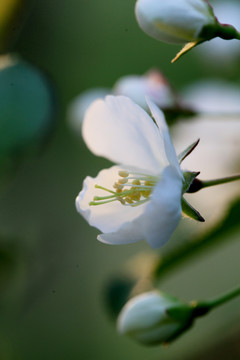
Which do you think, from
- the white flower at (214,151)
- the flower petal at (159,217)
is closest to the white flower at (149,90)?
the white flower at (214,151)

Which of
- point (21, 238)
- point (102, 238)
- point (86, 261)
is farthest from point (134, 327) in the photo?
point (86, 261)

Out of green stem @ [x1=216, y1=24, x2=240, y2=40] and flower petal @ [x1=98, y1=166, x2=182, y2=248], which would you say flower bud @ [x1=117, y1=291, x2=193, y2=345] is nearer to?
flower petal @ [x1=98, y1=166, x2=182, y2=248]

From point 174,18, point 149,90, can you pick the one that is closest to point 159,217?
point 174,18

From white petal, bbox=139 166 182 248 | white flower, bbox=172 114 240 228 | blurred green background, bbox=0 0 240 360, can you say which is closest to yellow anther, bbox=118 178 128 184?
white petal, bbox=139 166 182 248

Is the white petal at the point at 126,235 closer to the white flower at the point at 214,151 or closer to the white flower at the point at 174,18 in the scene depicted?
the white flower at the point at 174,18

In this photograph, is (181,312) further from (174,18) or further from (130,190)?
(174,18)

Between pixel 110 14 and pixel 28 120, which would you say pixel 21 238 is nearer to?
pixel 28 120

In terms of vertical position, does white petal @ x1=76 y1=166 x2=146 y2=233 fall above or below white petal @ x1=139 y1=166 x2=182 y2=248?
below
